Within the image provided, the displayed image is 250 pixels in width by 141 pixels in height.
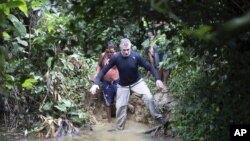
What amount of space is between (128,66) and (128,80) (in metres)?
0.30

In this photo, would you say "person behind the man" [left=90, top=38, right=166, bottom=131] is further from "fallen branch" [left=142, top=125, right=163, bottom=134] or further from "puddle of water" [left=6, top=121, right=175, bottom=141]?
"puddle of water" [left=6, top=121, right=175, bottom=141]

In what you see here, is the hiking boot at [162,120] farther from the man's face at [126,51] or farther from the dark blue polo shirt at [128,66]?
the man's face at [126,51]

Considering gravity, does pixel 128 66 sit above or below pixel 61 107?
above

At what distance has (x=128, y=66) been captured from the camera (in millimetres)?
8086

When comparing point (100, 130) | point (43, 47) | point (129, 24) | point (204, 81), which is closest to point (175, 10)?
point (129, 24)

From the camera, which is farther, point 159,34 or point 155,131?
point 155,131

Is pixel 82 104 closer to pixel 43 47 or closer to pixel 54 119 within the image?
pixel 54 119

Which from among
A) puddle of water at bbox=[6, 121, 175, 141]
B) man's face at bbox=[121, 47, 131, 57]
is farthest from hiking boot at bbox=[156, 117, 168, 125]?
man's face at bbox=[121, 47, 131, 57]

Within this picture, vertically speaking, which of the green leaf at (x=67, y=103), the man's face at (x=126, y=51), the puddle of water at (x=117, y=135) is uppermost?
the man's face at (x=126, y=51)

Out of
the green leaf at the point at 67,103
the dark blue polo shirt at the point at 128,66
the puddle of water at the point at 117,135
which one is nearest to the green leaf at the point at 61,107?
the green leaf at the point at 67,103

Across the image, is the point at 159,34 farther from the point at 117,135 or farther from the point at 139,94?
the point at 117,135

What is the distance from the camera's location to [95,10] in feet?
8.24

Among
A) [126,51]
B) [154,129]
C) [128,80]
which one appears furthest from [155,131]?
[126,51]

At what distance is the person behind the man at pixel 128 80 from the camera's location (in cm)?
809
